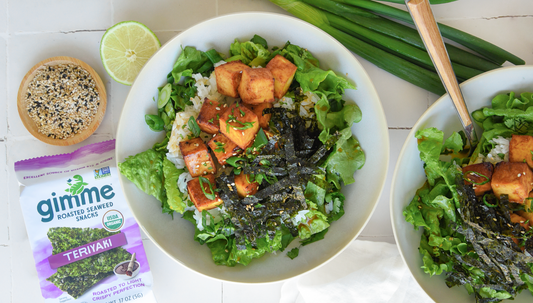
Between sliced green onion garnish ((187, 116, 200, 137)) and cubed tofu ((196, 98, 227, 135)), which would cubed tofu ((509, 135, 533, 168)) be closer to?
cubed tofu ((196, 98, 227, 135))

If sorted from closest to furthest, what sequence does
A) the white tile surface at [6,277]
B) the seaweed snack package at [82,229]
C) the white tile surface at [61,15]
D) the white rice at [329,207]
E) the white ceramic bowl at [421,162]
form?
the white ceramic bowl at [421,162] < the white rice at [329,207] < the seaweed snack package at [82,229] < the white tile surface at [61,15] < the white tile surface at [6,277]

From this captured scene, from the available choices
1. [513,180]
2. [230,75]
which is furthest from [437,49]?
[230,75]

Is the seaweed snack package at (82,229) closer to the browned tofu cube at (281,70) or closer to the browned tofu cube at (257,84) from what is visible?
the browned tofu cube at (257,84)

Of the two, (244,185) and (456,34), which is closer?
(244,185)

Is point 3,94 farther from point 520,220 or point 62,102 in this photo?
point 520,220

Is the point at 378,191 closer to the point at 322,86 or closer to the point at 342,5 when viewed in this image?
the point at 322,86

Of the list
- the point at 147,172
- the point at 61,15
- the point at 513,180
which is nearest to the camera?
the point at 513,180

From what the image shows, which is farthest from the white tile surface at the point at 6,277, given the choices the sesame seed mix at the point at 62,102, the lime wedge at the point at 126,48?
the lime wedge at the point at 126,48

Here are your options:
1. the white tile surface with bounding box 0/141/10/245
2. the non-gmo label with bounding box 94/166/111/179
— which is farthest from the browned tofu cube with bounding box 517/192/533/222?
the white tile surface with bounding box 0/141/10/245
